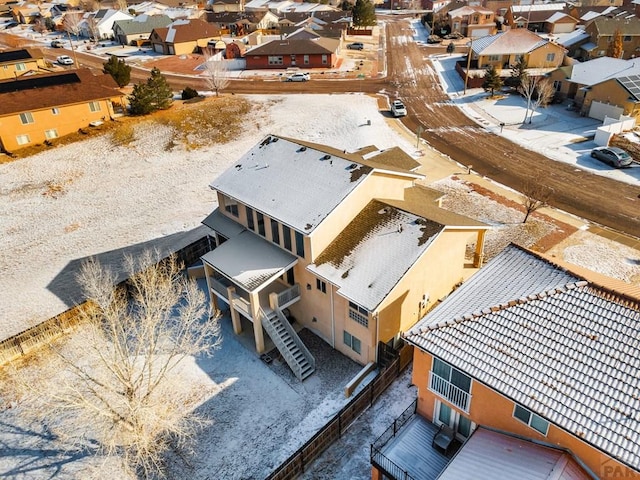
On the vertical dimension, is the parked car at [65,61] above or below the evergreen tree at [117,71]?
below

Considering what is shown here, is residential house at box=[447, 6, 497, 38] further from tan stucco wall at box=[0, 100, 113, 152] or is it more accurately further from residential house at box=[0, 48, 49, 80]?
residential house at box=[0, 48, 49, 80]

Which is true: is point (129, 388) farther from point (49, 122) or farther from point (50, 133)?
point (49, 122)

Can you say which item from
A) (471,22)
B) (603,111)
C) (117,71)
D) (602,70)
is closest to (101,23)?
(117,71)

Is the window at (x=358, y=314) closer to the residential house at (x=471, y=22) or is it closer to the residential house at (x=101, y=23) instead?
the residential house at (x=471, y=22)

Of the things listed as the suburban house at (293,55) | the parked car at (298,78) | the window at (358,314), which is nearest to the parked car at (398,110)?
the parked car at (298,78)

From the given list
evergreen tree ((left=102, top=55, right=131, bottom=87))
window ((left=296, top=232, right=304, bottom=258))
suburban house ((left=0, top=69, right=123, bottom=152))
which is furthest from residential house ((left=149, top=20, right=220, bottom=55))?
window ((left=296, top=232, right=304, bottom=258))

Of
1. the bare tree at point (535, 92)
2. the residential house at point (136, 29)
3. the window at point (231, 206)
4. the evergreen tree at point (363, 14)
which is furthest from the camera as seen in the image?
the evergreen tree at point (363, 14)
